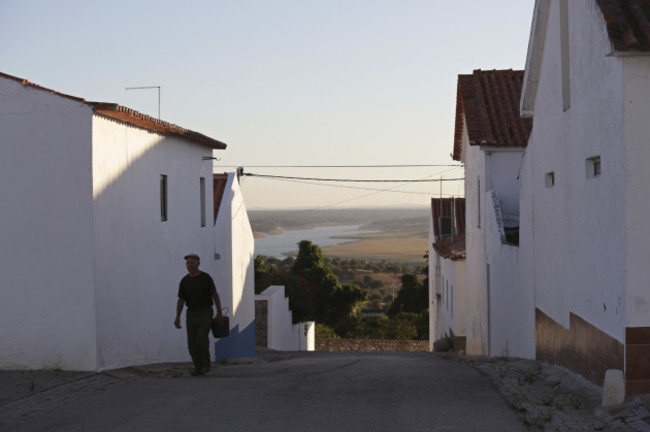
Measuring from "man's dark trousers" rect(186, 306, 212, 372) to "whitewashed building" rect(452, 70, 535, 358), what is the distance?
5574mm

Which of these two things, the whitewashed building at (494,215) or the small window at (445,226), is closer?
the whitewashed building at (494,215)

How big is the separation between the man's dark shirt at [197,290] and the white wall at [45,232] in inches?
52.7

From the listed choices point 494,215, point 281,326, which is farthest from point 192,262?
point 281,326

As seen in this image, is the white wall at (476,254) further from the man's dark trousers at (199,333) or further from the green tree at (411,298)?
the green tree at (411,298)

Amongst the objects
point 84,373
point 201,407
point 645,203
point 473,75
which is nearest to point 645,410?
point 645,203

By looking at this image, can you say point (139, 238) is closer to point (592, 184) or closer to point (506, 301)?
point (506, 301)

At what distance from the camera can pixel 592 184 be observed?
9641 mm

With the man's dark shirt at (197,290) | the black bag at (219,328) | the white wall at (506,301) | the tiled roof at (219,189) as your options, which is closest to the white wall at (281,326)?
the tiled roof at (219,189)

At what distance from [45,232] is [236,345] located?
41.4ft

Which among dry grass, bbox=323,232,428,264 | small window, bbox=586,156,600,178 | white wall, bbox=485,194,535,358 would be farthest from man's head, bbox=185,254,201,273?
dry grass, bbox=323,232,428,264

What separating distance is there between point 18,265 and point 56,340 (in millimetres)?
1256

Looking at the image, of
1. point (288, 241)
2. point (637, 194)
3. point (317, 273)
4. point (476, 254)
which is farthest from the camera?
point (288, 241)

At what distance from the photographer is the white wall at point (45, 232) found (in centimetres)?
1231

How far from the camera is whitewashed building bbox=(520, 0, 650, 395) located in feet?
27.2
